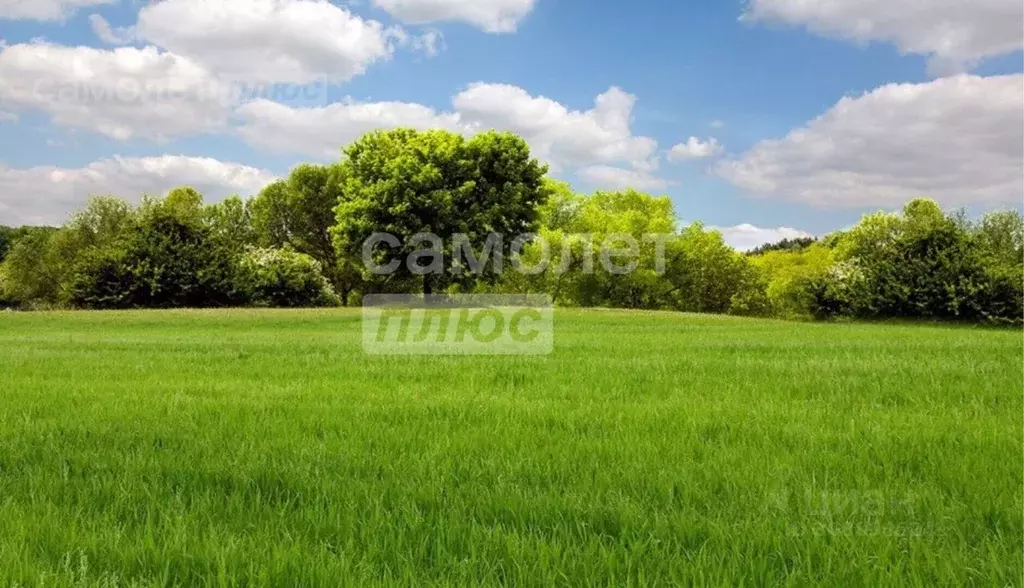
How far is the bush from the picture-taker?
166ft

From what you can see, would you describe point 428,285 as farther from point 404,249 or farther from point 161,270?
point 161,270

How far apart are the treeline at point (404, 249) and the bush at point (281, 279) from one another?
0.33ft

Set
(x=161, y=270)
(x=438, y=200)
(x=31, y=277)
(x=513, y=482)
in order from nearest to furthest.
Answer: (x=513, y=482) → (x=438, y=200) → (x=161, y=270) → (x=31, y=277)

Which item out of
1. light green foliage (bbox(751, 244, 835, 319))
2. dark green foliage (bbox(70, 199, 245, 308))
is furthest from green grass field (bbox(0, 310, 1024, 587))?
light green foliage (bbox(751, 244, 835, 319))

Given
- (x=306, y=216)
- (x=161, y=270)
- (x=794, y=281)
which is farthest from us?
(x=306, y=216)

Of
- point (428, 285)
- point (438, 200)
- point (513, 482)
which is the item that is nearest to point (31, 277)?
point (428, 285)

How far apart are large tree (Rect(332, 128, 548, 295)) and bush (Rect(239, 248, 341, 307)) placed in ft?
17.1

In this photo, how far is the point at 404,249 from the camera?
45.1 m

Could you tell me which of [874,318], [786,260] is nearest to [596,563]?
[874,318]

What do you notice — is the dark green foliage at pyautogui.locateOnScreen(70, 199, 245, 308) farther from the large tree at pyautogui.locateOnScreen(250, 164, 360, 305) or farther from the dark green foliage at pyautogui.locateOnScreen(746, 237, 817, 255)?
the dark green foliage at pyautogui.locateOnScreen(746, 237, 817, 255)

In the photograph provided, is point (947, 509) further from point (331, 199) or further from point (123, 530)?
point (331, 199)

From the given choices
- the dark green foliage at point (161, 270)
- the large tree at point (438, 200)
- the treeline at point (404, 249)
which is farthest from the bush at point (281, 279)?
the large tree at point (438, 200)

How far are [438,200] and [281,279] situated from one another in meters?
15.1

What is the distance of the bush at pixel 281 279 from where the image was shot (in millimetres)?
50537
